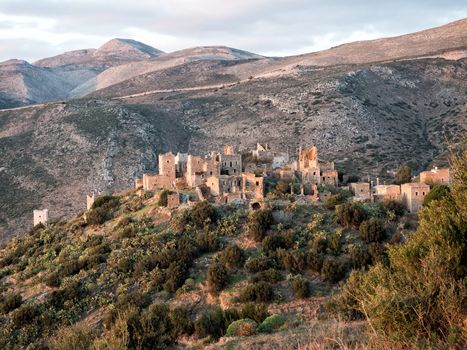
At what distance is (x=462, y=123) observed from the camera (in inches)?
2630

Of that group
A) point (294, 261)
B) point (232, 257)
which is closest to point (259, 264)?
point (232, 257)

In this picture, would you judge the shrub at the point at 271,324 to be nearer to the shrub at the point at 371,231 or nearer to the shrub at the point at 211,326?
the shrub at the point at 211,326

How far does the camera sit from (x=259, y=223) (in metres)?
27.8

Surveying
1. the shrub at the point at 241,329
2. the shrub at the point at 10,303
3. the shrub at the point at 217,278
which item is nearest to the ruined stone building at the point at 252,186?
the shrub at the point at 217,278

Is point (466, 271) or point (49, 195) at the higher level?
point (466, 271)

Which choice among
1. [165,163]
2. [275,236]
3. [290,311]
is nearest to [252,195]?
[275,236]

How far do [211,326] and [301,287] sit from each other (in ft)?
16.5

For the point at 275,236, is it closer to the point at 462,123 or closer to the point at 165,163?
the point at 165,163

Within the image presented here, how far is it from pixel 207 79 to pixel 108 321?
99.2 meters

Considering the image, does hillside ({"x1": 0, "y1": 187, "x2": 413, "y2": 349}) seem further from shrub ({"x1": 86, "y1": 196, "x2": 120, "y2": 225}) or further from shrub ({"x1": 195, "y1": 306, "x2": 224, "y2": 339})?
shrub ({"x1": 86, "y1": 196, "x2": 120, "y2": 225})

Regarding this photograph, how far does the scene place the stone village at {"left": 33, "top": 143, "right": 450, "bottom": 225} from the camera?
30.3m

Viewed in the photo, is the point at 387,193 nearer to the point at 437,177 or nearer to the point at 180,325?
the point at 437,177

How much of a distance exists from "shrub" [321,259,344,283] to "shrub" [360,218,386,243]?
2950 millimetres

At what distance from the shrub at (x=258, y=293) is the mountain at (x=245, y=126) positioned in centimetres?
3005
